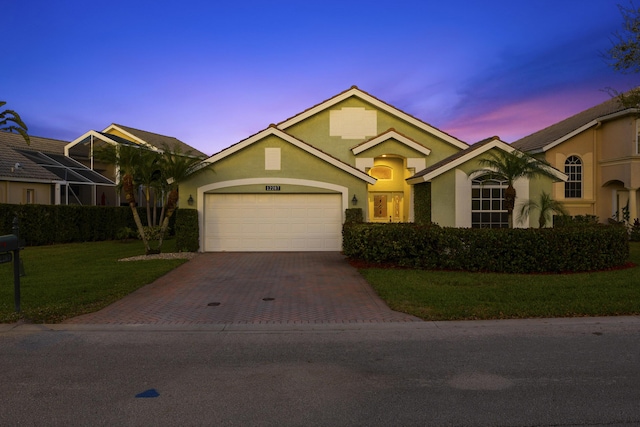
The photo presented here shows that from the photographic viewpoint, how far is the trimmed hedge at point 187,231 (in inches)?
665

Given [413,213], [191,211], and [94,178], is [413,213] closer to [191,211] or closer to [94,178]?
[191,211]

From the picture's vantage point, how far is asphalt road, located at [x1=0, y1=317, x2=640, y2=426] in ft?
13.9

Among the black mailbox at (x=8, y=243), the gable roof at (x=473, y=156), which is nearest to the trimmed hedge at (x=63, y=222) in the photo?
the black mailbox at (x=8, y=243)

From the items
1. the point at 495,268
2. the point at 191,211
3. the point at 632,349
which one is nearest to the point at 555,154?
the point at 495,268

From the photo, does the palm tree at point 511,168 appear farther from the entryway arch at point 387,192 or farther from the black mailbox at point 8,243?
the black mailbox at point 8,243

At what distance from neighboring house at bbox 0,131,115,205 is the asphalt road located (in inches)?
789

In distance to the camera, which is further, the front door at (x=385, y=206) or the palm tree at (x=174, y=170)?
the front door at (x=385, y=206)

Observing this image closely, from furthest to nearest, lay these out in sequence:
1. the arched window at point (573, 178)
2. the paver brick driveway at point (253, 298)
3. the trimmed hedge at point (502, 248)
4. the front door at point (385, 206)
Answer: the arched window at point (573, 178), the front door at point (385, 206), the trimmed hedge at point (502, 248), the paver brick driveway at point (253, 298)

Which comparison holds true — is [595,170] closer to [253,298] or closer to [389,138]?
[389,138]

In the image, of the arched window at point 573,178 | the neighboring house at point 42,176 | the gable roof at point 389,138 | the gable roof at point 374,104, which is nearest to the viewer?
the gable roof at point 389,138

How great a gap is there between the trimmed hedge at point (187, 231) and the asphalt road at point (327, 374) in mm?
9661

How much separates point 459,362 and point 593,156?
73.4ft

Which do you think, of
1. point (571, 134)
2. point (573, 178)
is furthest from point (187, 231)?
point (573, 178)

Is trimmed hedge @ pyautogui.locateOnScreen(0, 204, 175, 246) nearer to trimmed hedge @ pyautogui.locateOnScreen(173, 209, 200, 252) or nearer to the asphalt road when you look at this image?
trimmed hedge @ pyautogui.locateOnScreen(173, 209, 200, 252)
